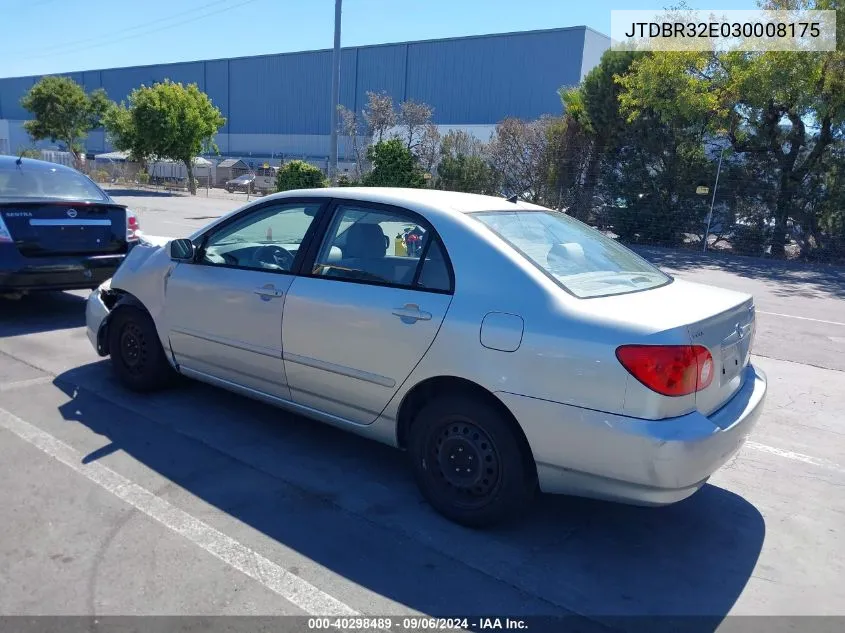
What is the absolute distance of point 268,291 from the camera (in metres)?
4.07

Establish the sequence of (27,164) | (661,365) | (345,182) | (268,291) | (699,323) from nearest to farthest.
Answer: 1. (661,365)
2. (699,323)
3. (268,291)
4. (27,164)
5. (345,182)

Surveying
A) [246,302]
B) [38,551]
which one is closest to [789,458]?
Result: [246,302]

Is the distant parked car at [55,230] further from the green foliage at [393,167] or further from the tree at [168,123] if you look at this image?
the tree at [168,123]

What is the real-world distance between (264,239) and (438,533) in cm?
233

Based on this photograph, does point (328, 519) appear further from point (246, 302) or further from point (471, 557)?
point (246, 302)

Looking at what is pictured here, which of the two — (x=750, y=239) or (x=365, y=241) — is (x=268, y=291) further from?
(x=750, y=239)

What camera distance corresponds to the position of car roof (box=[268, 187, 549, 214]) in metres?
3.69

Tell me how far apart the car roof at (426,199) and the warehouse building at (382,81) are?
34962mm

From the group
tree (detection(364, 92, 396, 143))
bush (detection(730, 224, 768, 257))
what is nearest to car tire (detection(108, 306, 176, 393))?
bush (detection(730, 224, 768, 257))

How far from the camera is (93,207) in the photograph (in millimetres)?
7031

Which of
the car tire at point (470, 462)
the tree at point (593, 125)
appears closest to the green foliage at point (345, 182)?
the tree at point (593, 125)

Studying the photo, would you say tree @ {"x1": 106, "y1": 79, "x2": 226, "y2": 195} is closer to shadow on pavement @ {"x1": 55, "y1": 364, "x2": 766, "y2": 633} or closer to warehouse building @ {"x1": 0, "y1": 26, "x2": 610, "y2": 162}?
warehouse building @ {"x1": 0, "y1": 26, "x2": 610, "y2": 162}

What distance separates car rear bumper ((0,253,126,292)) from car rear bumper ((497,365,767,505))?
17.9 feet

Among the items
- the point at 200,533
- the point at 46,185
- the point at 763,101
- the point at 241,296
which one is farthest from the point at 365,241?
the point at 763,101
